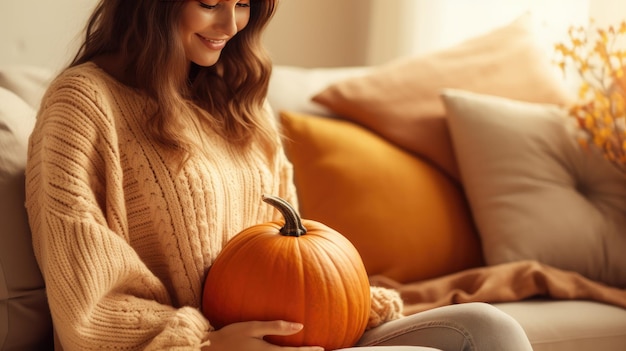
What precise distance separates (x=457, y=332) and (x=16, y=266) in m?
0.81

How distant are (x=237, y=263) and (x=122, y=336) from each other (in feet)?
0.73

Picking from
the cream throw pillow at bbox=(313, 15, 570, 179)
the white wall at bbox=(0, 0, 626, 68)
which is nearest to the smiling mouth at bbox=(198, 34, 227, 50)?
the cream throw pillow at bbox=(313, 15, 570, 179)

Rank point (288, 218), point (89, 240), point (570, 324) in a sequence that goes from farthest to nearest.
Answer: point (570, 324), point (288, 218), point (89, 240)

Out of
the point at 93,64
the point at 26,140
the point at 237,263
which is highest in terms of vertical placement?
the point at 93,64

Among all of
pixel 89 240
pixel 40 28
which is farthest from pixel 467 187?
pixel 40 28

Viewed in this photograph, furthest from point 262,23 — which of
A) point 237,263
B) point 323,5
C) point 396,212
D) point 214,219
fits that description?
point 323,5

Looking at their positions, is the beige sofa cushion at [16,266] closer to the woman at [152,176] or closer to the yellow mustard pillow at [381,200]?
the woman at [152,176]

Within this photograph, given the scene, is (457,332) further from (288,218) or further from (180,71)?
(180,71)

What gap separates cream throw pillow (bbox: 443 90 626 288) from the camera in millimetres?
2023

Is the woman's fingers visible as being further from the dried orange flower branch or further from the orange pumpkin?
the dried orange flower branch

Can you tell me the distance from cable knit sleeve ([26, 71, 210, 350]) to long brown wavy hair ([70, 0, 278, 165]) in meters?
0.12

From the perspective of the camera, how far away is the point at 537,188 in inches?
81.4

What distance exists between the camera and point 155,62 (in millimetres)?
1420

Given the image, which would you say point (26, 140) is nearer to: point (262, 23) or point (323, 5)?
point (262, 23)
